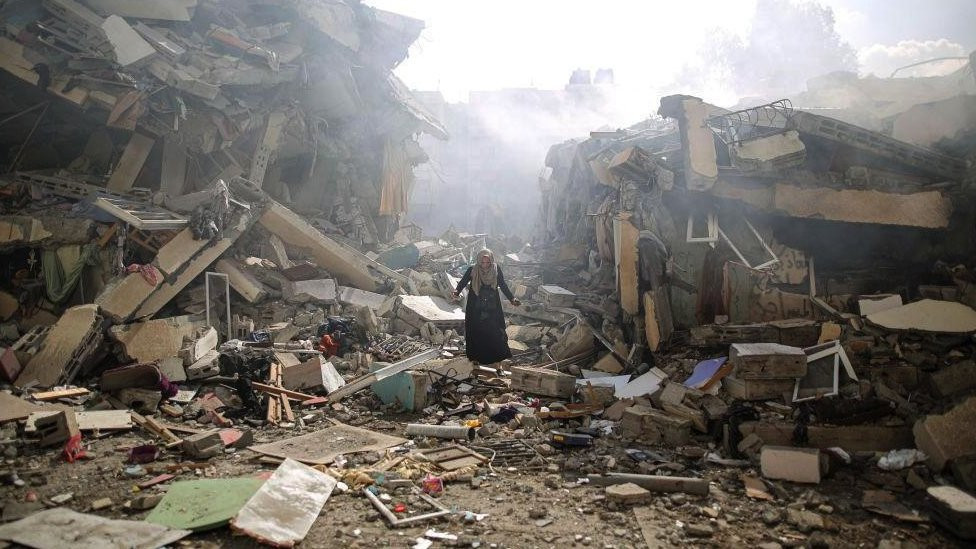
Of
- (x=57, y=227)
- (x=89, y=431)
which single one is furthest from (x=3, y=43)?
(x=89, y=431)

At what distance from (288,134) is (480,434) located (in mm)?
10125

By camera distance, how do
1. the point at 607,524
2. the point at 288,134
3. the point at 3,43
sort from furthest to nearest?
the point at 288,134 < the point at 3,43 < the point at 607,524

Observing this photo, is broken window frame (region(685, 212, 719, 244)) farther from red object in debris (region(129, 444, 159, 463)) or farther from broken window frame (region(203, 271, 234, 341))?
broken window frame (region(203, 271, 234, 341))

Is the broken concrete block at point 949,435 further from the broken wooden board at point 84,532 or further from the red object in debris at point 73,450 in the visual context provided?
the red object in debris at point 73,450

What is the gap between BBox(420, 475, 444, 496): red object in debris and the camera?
4141mm

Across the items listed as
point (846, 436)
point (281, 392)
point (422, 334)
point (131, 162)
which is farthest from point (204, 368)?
point (846, 436)

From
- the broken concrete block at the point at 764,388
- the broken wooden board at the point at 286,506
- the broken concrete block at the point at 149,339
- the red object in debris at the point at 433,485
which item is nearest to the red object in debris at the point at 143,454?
the broken wooden board at the point at 286,506

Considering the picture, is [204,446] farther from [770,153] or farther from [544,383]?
[770,153]

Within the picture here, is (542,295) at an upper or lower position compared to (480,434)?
upper

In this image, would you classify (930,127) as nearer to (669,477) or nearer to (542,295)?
(542,295)

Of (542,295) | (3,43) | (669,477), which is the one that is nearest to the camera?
(669,477)

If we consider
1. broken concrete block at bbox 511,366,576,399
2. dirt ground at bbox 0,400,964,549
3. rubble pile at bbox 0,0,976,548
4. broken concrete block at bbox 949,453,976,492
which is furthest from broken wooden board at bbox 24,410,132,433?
broken concrete block at bbox 949,453,976,492

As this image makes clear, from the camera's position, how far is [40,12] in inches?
391

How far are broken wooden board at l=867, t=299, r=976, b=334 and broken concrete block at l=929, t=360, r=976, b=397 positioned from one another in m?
0.59
